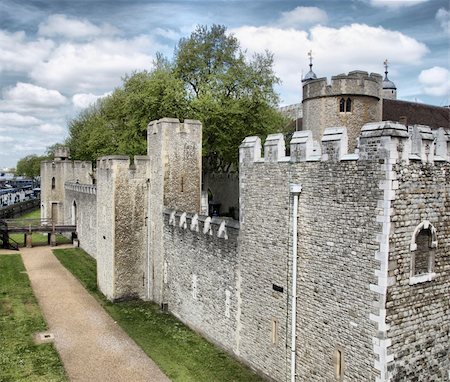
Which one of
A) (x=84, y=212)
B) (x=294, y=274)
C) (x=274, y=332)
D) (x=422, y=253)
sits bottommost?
(x=274, y=332)

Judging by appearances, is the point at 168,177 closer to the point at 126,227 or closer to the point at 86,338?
the point at 126,227

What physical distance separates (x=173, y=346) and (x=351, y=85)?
1421 cm

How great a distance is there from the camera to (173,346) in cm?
1356

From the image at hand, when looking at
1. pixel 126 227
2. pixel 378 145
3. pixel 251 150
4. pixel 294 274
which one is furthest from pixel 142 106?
pixel 378 145

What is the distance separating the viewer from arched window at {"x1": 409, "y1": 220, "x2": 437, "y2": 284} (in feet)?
28.3

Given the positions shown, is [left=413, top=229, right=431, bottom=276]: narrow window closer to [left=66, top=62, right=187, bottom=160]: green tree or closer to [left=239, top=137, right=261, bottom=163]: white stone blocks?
[left=239, top=137, right=261, bottom=163]: white stone blocks

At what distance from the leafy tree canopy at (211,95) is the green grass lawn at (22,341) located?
1154 cm

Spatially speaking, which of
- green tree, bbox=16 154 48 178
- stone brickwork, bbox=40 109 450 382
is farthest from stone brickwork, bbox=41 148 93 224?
green tree, bbox=16 154 48 178

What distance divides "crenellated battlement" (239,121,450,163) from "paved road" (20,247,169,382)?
255 inches

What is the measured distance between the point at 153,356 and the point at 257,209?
5052 millimetres

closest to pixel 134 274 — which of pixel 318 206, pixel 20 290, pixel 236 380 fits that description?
pixel 20 290

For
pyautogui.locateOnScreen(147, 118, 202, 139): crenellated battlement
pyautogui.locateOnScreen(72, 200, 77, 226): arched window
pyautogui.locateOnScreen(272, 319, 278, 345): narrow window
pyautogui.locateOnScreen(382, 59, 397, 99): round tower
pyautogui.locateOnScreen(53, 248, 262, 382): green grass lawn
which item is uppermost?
pyautogui.locateOnScreen(382, 59, 397, 99): round tower

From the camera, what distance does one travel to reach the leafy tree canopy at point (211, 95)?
26.1m

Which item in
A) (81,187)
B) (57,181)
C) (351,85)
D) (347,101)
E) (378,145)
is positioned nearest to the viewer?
(378,145)
